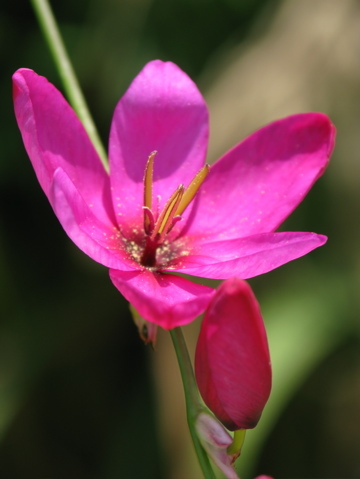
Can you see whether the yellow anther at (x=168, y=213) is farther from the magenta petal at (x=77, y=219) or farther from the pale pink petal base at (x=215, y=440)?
the pale pink petal base at (x=215, y=440)

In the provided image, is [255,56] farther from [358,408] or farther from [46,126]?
[46,126]

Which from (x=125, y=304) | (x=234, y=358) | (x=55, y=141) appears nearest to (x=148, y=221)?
(x=55, y=141)

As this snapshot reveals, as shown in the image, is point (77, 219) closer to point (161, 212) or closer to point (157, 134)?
point (161, 212)

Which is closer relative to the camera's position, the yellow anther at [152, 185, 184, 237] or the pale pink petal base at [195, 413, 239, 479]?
the pale pink petal base at [195, 413, 239, 479]

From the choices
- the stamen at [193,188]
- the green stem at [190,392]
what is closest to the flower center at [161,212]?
the stamen at [193,188]

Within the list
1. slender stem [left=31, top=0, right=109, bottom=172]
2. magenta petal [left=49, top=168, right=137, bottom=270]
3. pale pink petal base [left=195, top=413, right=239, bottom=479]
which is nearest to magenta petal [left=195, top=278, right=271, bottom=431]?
pale pink petal base [left=195, top=413, right=239, bottom=479]

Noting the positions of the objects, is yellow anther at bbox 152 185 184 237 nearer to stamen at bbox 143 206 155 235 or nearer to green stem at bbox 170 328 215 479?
stamen at bbox 143 206 155 235

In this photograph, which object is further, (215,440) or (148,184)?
(148,184)
